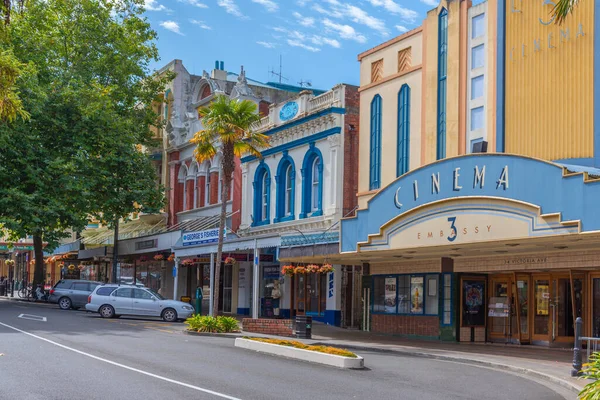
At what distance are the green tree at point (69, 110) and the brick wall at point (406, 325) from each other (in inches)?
649

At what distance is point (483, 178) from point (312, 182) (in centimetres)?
1419

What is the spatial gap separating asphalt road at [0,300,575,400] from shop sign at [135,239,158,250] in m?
21.3

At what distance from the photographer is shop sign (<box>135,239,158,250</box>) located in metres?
43.3

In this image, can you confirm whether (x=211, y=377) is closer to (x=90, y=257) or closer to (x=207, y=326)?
(x=207, y=326)

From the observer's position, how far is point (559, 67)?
886 inches

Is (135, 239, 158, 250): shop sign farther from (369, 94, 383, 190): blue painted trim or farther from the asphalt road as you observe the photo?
the asphalt road

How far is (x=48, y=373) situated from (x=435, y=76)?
1680 cm

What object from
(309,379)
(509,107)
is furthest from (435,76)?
(309,379)

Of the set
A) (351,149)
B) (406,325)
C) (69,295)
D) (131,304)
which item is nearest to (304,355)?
(406,325)

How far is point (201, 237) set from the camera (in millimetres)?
35750

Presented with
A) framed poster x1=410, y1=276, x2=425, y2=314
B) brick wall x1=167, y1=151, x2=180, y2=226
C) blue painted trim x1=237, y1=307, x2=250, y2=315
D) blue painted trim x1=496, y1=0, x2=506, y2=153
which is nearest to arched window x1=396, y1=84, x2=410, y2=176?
framed poster x1=410, y1=276, x2=425, y2=314

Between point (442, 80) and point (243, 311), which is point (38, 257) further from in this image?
point (442, 80)

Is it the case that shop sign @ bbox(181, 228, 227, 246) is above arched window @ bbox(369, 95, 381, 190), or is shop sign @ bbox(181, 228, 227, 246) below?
below

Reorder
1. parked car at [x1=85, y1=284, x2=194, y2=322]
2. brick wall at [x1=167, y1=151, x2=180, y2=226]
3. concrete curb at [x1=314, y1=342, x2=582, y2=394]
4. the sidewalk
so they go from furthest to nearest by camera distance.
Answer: brick wall at [x1=167, y1=151, x2=180, y2=226]
parked car at [x1=85, y1=284, x2=194, y2=322]
the sidewalk
concrete curb at [x1=314, y1=342, x2=582, y2=394]
